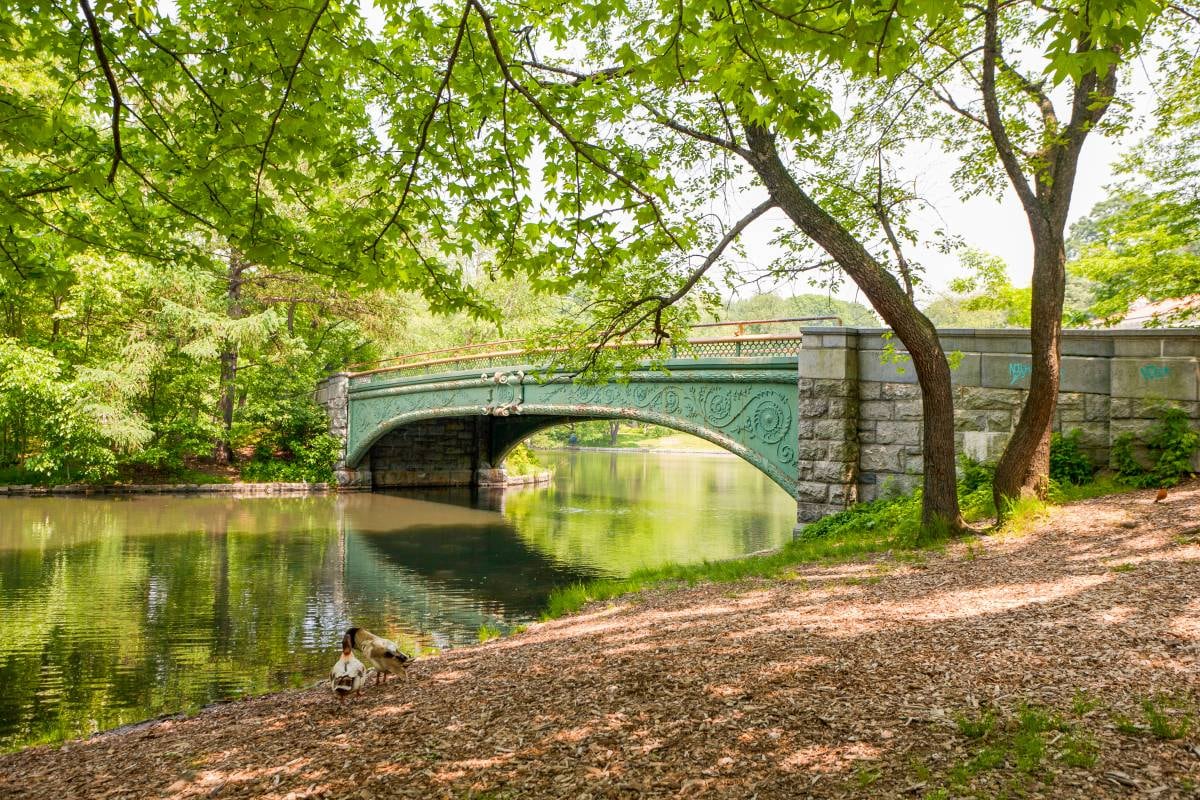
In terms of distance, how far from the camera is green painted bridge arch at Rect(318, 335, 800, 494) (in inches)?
484

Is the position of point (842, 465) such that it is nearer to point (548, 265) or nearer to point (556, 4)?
point (548, 265)

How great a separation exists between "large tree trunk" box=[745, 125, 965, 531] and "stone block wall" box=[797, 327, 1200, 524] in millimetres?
456

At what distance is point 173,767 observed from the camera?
402 cm

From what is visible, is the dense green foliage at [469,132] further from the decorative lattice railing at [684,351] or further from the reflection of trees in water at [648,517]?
the reflection of trees in water at [648,517]

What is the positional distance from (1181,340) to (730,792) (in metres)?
8.70

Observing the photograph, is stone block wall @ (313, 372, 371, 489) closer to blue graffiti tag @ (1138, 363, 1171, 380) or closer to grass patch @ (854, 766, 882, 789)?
blue graffiti tag @ (1138, 363, 1171, 380)

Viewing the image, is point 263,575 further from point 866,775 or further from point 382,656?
point 866,775

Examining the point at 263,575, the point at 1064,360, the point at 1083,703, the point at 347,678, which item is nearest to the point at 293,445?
the point at 263,575

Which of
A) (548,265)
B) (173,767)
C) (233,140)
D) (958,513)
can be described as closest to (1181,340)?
(958,513)

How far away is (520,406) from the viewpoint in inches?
746

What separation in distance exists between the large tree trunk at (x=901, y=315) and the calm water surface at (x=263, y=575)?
5.23 m

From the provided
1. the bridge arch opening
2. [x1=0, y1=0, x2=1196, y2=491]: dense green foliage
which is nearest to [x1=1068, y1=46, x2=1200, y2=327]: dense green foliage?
[x1=0, y1=0, x2=1196, y2=491]: dense green foliage

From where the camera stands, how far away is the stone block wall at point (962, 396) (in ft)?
28.8

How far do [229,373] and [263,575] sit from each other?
14315 millimetres
